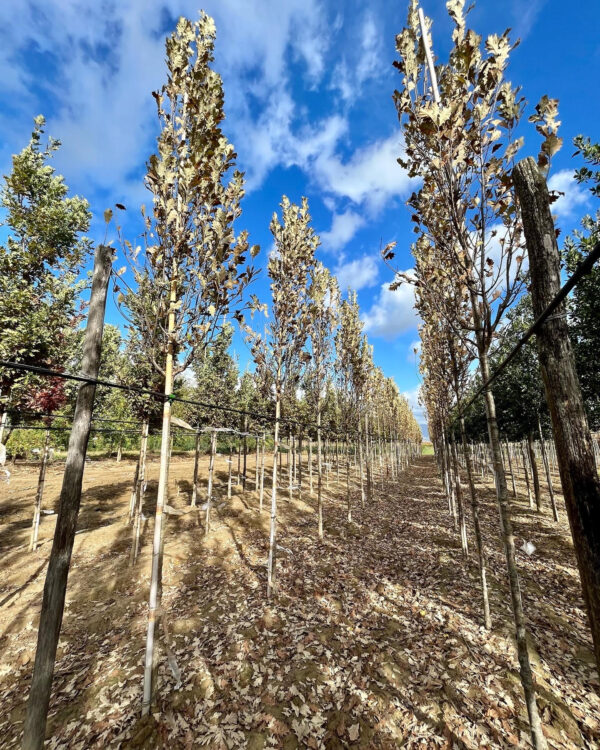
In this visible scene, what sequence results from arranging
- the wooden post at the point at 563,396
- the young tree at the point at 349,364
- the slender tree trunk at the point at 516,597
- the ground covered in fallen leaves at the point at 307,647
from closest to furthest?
the wooden post at the point at 563,396, the slender tree trunk at the point at 516,597, the ground covered in fallen leaves at the point at 307,647, the young tree at the point at 349,364

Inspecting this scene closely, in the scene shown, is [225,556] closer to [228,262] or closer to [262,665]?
[262,665]

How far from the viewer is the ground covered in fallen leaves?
14.4ft

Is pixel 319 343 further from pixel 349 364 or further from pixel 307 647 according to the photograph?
pixel 307 647

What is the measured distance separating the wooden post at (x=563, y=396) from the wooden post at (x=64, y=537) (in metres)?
4.38

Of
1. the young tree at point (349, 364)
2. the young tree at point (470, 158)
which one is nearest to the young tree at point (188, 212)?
the young tree at point (470, 158)

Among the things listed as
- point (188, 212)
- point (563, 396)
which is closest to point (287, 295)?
point (188, 212)

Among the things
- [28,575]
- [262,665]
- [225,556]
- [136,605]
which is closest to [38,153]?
[28,575]

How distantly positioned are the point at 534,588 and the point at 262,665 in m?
7.61

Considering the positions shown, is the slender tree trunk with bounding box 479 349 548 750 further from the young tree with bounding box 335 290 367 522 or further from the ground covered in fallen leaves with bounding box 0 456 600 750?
the young tree with bounding box 335 290 367 522

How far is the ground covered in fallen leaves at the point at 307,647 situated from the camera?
4.40m

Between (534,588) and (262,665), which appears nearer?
(262,665)

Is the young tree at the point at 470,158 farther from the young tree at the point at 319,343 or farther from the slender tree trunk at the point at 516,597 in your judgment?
the young tree at the point at 319,343

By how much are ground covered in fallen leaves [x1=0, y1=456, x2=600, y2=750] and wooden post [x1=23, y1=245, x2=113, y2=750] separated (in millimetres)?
2296

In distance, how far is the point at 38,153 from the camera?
10656 millimetres
